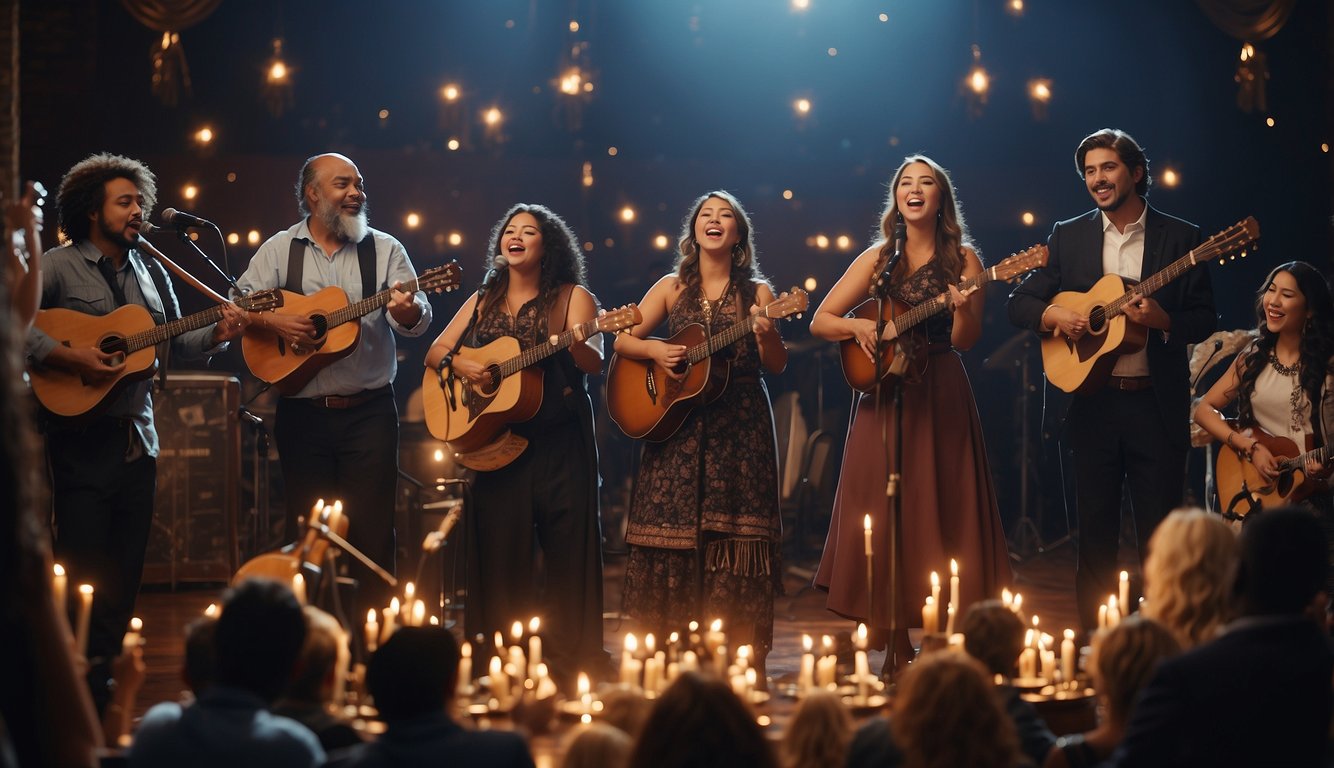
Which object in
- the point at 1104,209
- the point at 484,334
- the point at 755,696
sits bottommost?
the point at 755,696

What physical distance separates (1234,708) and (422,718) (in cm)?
161

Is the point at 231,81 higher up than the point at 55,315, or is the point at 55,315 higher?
the point at 231,81

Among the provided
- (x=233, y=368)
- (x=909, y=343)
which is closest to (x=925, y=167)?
(x=909, y=343)

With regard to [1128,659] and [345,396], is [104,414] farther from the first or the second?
[1128,659]

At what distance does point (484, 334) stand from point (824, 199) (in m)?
5.59

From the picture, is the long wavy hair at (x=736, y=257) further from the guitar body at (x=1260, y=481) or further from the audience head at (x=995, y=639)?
the audience head at (x=995, y=639)

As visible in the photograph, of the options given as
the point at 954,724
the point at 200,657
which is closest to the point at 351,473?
the point at 200,657

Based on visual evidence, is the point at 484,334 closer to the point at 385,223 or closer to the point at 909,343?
the point at 909,343

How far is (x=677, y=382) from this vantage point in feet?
18.6

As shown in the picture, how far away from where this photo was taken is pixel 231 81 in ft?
33.1

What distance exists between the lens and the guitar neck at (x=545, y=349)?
5672mm

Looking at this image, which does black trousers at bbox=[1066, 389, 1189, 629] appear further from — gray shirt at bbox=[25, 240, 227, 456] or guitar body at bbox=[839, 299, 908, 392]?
gray shirt at bbox=[25, 240, 227, 456]

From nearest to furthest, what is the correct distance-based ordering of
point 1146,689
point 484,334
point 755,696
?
point 1146,689
point 755,696
point 484,334

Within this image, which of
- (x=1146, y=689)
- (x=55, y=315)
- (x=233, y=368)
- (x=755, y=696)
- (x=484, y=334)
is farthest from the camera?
(x=233, y=368)
